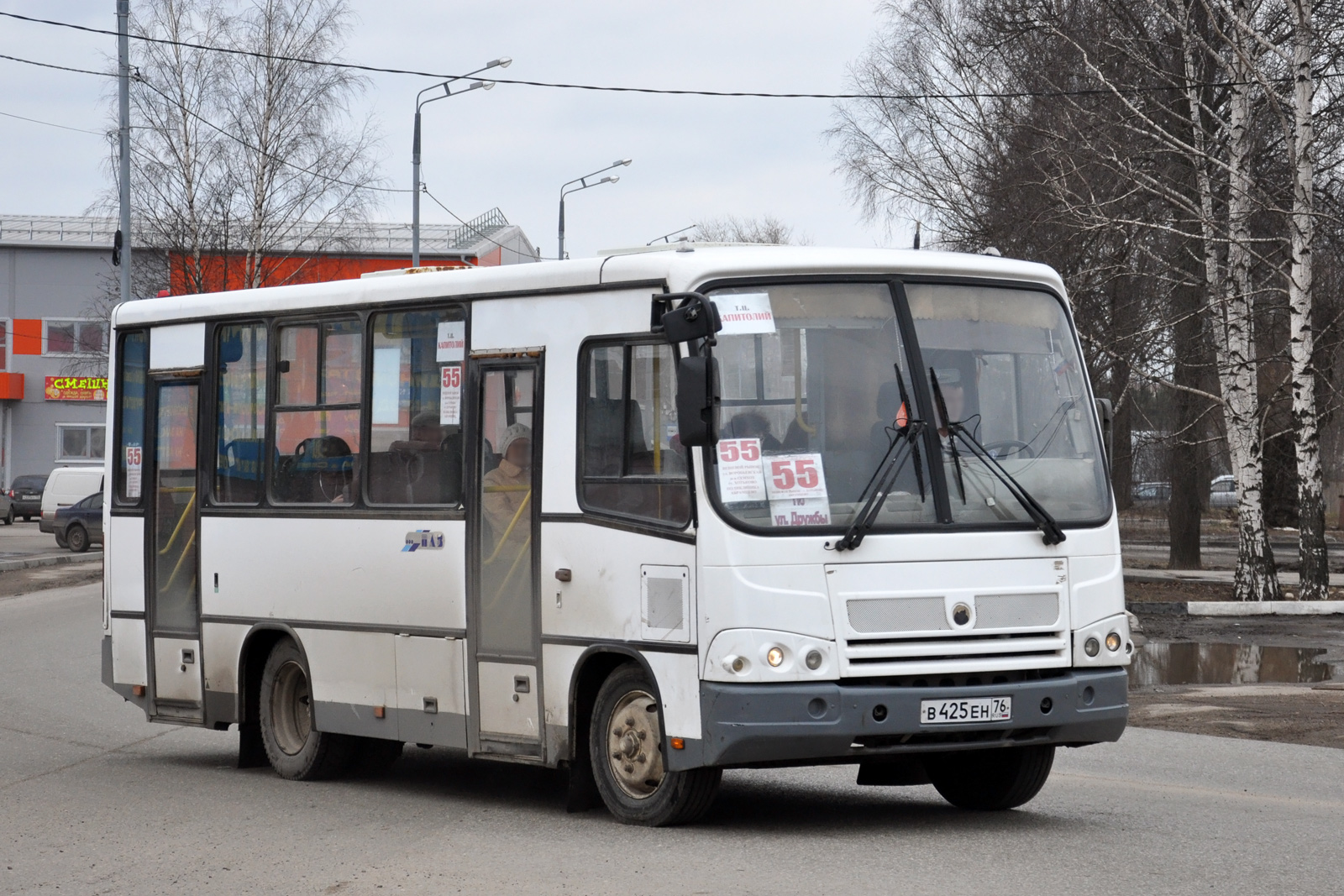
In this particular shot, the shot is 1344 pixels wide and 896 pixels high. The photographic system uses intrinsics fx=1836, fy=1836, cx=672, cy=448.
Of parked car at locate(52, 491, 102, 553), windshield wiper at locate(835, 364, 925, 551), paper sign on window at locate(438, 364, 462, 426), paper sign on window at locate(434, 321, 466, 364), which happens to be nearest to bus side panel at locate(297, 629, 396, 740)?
paper sign on window at locate(438, 364, 462, 426)

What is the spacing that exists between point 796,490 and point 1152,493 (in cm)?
3431

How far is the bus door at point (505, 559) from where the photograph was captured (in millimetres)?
9242

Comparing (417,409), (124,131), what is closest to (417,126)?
(124,131)

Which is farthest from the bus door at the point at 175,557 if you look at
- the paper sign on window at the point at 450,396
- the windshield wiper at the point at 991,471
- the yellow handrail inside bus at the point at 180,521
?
the windshield wiper at the point at 991,471

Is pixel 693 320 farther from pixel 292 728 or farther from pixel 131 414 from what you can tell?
pixel 131 414

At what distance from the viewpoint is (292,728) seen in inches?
441

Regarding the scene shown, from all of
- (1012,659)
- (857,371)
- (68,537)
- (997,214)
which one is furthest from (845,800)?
(68,537)

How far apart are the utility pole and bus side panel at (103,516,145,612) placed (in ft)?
66.3

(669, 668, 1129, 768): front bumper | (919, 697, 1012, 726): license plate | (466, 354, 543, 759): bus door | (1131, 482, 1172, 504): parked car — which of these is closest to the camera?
(669, 668, 1129, 768): front bumper

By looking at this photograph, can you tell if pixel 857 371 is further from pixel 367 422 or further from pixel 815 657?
pixel 367 422

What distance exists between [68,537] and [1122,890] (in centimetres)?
3878

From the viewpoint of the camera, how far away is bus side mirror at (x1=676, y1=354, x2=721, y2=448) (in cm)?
809

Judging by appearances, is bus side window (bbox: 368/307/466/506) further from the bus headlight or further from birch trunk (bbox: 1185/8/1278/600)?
birch trunk (bbox: 1185/8/1278/600)

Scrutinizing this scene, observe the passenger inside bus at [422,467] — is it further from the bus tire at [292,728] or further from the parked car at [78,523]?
the parked car at [78,523]
